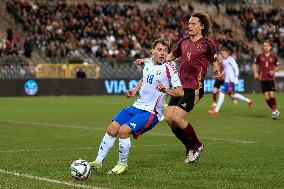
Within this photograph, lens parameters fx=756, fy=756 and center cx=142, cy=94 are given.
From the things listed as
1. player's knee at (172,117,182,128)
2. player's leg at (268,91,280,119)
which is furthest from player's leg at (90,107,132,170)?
player's leg at (268,91,280,119)

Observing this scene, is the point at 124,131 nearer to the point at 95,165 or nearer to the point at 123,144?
the point at 123,144

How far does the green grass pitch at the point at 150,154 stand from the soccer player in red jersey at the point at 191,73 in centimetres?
41

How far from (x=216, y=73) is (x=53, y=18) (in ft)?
111

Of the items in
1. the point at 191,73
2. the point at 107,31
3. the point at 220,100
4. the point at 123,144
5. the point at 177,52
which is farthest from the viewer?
the point at 107,31

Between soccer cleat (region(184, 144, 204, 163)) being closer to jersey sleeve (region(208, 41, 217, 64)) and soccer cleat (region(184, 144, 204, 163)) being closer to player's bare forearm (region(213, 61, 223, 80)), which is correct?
player's bare forearm (region(213, 61, 223, 80))

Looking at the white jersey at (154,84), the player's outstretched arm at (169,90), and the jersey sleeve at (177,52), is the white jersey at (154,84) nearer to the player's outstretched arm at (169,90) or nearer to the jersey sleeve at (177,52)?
the player's outstretched arm at (169,90)

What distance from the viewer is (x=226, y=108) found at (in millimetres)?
29766

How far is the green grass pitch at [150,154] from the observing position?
9969 mm

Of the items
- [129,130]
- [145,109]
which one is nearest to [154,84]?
[145,109]

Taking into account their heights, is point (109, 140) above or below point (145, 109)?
below

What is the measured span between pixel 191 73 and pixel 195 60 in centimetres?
24

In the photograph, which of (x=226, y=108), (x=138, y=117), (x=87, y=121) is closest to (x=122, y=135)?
(x=138, y=117)

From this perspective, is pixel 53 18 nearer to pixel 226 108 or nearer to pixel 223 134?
pixel 226 108

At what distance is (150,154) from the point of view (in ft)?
44.2
